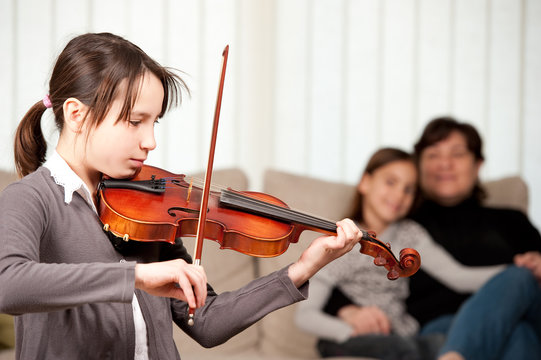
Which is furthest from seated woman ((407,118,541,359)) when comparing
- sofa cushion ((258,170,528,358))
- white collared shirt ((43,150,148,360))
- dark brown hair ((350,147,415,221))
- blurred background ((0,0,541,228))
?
white collared shirt ((43,150,148,360))

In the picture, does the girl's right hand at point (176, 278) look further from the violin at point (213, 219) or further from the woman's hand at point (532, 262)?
the woman's hand at point (532, 262)

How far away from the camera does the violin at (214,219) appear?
93 cm

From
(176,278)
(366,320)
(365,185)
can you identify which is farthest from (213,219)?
(365,185)

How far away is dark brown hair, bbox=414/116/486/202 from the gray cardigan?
1550mm

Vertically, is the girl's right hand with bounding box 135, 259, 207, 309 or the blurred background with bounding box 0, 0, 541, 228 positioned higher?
the blurred background with bounding box 0, 0, 541, 228

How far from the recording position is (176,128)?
8.94 ft

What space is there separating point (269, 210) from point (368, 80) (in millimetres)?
1938

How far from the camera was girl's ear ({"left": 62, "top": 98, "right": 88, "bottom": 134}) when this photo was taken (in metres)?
0.91

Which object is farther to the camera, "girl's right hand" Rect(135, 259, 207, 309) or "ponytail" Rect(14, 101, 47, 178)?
"ponytail" Rect(14, 101, 47, 178)

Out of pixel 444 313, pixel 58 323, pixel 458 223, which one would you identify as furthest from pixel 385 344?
pixel 58 323

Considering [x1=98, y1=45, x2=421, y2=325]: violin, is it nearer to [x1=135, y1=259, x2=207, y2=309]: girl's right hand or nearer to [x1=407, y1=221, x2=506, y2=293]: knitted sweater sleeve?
[x1=135, y1=259, x2=207, y2=309]: girl's right hand

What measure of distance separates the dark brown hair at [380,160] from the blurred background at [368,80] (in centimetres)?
62

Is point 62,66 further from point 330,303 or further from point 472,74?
point 472,74

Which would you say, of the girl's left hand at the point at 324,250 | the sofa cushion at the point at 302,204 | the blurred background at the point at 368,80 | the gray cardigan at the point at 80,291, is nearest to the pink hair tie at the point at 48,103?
the gray cardigan at the point at 80,291
